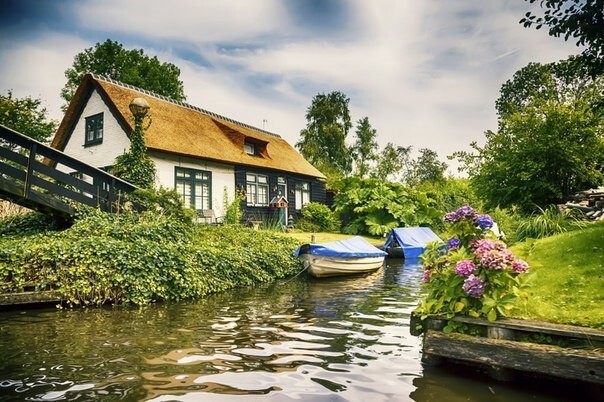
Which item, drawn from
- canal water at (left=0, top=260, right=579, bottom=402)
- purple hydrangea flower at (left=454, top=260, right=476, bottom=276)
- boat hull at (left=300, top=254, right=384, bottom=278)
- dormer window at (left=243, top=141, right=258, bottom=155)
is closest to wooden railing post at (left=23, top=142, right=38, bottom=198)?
canal water at (left=0, top=260, right=579, bottom=402)

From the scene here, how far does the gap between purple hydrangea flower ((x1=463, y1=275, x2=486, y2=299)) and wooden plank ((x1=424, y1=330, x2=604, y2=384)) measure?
444mm

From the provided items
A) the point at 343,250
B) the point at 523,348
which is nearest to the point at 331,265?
the point at 343,250

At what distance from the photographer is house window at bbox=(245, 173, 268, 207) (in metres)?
22.4

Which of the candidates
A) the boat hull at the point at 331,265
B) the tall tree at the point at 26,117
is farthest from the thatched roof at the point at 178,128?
the tall tree at the point at 26,117

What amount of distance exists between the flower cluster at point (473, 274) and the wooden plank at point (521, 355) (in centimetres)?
30

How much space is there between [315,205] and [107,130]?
41.0 feet

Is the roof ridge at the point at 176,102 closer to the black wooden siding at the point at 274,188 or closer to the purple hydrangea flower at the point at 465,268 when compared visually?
the black wooden siding at the point at 274,188

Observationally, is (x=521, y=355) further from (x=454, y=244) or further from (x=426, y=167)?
(x=426, y=167)

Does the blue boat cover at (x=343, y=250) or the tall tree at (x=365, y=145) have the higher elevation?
the tall tree at (x=365, y=145)

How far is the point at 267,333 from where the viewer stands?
6117 mm

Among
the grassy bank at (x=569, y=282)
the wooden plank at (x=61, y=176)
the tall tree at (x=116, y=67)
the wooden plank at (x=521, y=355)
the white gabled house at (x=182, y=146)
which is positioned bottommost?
the wooden plank at (x=521, y=355)

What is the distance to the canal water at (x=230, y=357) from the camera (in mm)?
3818

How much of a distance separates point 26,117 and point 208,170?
18.0 metres

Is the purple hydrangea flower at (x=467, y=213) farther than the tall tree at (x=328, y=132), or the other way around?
the tall tree at (x=328, y=132)
